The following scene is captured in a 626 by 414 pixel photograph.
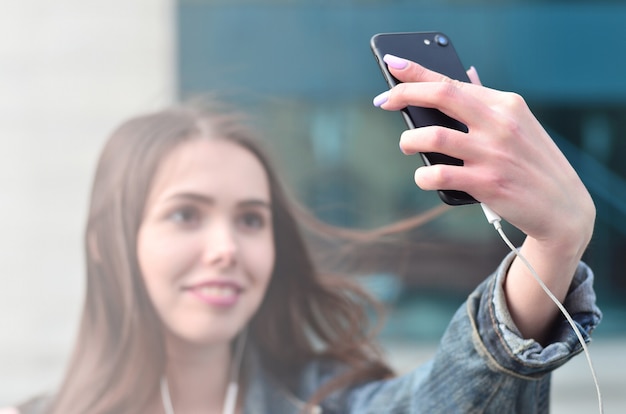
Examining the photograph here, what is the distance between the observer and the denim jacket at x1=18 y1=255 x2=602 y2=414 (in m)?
0.90

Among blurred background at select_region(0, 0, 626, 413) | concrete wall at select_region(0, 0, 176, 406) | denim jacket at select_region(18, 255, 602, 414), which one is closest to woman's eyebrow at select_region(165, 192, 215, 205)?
denim jacket at select_region(18, 255, 602, 414)

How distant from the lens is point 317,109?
4.21 m

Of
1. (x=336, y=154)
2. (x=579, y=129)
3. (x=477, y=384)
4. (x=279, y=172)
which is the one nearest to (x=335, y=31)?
(x=336, y=154)

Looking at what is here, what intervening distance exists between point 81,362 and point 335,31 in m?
3.10

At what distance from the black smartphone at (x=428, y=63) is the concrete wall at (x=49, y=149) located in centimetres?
220

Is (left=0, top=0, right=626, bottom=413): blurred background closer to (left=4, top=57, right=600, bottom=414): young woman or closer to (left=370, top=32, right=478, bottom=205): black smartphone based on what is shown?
(left=4, top=57, right=600, bottom=414): young woman

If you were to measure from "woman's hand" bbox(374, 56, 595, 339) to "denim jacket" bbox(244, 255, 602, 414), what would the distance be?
0.39ft

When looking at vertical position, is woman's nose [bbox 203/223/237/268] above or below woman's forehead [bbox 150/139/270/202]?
below

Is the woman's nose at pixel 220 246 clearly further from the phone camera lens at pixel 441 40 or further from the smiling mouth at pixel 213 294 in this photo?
the phone camera lens at pixel 441 40

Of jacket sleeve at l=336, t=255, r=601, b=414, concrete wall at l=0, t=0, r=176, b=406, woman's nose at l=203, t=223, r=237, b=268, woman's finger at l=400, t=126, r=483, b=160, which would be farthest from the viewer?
concrete wall at l=0, t=0, r=176, b=406

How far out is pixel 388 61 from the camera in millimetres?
831

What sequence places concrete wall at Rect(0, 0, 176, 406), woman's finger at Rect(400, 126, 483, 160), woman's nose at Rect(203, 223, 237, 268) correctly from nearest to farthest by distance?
woman's finger at Rect(400, 126, 483, 160) < woman's nose at Rect(203, 223, 237, 268) < concrete wall at Rect(0, 0, 176, 406)

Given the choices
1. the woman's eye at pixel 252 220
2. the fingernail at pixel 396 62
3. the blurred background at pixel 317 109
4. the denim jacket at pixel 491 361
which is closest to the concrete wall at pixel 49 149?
the blurred background at pixel 317 109

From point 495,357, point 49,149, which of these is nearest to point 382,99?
point 495,357
